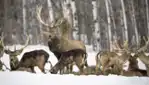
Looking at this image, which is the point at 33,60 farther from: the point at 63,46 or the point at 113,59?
the point at 113,59

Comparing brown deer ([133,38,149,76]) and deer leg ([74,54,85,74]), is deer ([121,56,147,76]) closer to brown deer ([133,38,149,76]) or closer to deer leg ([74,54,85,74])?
brown deer ([133,38,149,76])

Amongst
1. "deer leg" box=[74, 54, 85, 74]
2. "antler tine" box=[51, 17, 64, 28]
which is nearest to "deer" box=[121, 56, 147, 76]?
"deer leg" box=[74, 54, 85, 74]

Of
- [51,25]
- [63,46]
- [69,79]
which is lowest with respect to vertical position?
[69,79]

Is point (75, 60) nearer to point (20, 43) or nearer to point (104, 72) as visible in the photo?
point (104, 72)

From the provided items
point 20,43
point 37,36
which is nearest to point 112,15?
point 37,36

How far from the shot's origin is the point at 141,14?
2541mm

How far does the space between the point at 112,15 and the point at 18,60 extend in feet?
2.85

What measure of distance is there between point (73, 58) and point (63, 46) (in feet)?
0.43

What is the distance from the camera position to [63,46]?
2520mm

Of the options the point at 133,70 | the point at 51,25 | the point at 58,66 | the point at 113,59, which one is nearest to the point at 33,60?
the point at 58,66

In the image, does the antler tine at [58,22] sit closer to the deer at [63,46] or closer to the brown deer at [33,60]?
the deer at [63,46]

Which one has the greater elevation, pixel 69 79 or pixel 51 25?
pixel 51 25

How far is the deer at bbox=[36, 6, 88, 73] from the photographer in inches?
98.4

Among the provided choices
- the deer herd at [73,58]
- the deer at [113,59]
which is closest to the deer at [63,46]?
the deer herd at [73,58]
